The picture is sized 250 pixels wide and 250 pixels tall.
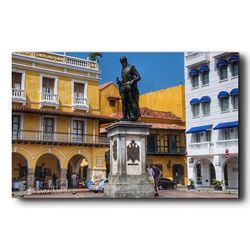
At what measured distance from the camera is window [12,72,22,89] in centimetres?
737

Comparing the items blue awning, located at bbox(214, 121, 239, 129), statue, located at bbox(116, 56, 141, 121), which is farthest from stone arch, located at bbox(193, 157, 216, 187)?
statue, located at bbox(116, 56, 141, 121)

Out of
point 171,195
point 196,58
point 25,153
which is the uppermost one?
point 196,58

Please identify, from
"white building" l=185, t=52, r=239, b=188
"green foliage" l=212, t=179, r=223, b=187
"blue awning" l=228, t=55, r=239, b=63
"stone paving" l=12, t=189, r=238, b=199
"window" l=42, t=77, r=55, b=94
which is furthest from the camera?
"window" l=42, t=77, r=55, b=94

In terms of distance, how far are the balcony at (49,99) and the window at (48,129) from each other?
249 mm

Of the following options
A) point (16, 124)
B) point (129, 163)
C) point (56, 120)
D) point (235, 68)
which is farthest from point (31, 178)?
point (235, 68)

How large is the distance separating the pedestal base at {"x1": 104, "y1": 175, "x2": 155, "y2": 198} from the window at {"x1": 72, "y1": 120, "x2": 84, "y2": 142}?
129cm

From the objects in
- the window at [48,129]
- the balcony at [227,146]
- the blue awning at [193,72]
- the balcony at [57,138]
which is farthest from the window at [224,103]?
the window at [48,129]

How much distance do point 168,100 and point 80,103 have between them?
149cm

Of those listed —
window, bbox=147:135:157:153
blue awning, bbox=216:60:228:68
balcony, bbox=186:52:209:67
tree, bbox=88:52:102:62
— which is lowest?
window, bbox=147:135:157:153

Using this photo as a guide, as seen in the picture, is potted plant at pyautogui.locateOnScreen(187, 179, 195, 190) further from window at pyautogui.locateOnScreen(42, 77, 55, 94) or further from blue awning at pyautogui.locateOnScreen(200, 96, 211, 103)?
window at pyautogui.locateOnScreen(42, 77, 55, 94)

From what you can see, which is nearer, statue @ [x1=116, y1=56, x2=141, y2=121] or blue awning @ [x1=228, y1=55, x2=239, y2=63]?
blue awning @ [x1=228, y1=55, x2=239, y2=63]

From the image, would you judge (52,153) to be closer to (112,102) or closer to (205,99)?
(112,102)

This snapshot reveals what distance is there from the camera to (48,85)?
7957 millimetres

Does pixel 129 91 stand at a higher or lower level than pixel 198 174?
higher
